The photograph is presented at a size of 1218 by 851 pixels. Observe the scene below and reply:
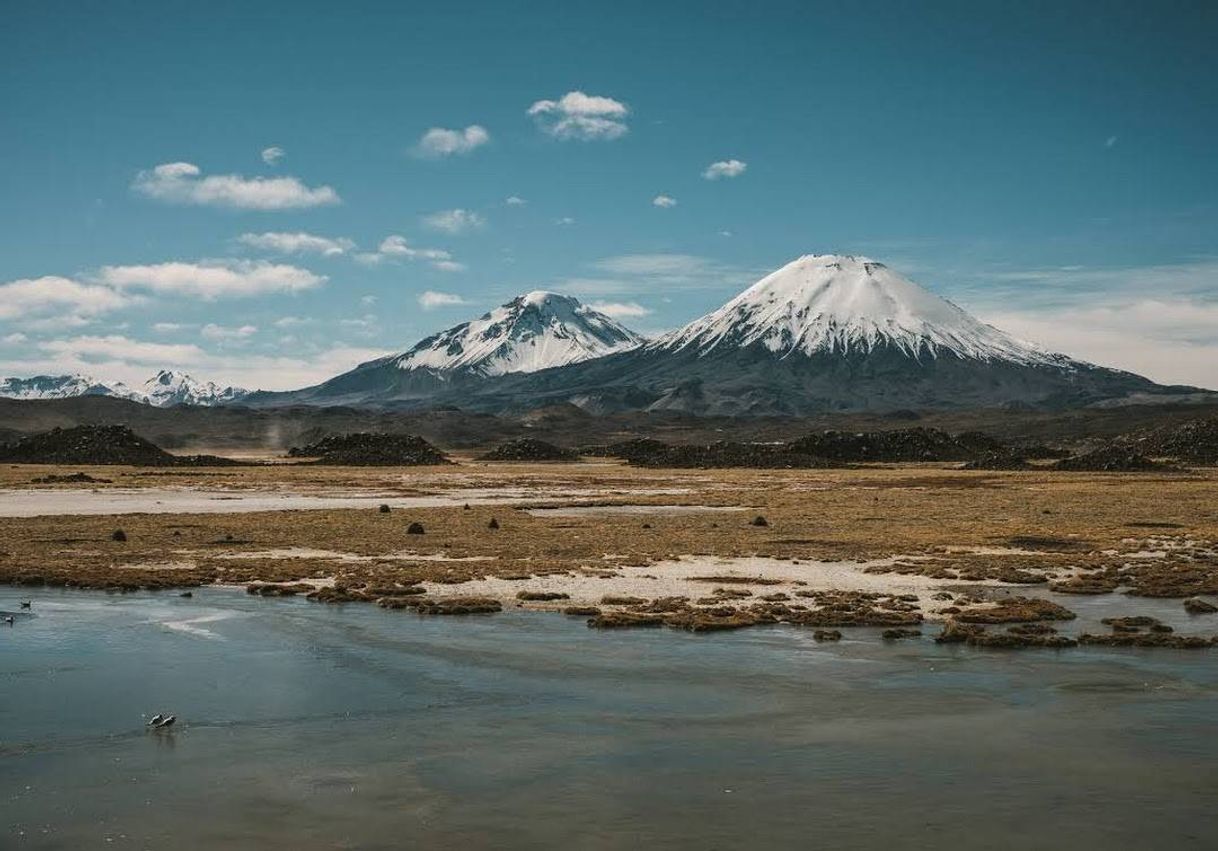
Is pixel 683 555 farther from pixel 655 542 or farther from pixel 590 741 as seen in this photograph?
pixel 590 741

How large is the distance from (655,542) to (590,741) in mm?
32415

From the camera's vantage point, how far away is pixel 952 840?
568 inches

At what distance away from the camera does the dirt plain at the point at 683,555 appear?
33.8 meters

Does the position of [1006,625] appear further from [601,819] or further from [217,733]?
[217,733]

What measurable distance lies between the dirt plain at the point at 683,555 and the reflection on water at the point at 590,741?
4.60 meters

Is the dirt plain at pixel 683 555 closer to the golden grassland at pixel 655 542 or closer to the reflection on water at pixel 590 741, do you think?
the golden grassland at pixel 655 542

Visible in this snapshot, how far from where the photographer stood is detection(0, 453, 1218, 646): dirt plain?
3378 cm

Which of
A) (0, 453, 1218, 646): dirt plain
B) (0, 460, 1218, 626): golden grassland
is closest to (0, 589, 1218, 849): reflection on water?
(0, 453, 1218, 646): dirt plain

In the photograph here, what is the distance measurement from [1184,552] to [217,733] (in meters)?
42.5

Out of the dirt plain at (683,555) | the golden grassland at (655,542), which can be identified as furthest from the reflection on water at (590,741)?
the golden grassland at (655,542)

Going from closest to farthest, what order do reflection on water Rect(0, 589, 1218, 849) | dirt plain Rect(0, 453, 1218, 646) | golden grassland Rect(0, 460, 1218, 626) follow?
reflection on water Rect(0, 589, 1218, 849), dirt plain Rect(0, 453, 1218, 646), golden grassland Rect(0, 460, 1218, 626)

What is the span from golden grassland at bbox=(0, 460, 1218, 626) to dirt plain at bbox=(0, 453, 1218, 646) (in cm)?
15

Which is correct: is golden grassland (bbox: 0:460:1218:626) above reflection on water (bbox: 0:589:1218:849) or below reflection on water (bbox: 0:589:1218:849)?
above

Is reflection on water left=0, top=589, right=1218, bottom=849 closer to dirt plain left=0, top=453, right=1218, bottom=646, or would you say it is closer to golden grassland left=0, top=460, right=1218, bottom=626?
dirt plain left=0, top=453, right=1218, bottom=646
